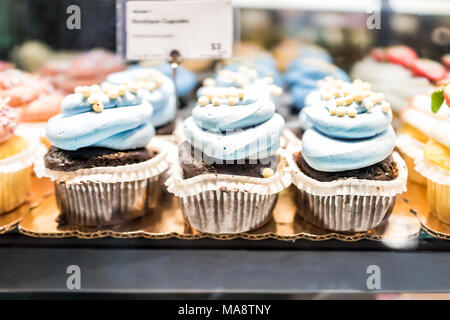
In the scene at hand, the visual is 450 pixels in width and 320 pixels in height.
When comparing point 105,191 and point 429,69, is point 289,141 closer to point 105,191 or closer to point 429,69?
point 429,69

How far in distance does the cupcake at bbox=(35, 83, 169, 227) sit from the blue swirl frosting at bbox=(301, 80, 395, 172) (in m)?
0.81

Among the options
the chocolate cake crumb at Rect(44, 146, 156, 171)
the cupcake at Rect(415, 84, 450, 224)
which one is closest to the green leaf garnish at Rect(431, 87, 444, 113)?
the cupcake at Rect(415, 84, 450, 224)

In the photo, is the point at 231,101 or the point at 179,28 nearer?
the point at 231,101

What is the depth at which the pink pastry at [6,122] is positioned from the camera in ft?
7.21

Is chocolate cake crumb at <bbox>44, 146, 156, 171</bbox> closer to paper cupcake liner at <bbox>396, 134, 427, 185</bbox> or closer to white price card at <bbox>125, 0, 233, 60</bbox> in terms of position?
white price card at <bbox>125, 0, 233, 60</bbox>

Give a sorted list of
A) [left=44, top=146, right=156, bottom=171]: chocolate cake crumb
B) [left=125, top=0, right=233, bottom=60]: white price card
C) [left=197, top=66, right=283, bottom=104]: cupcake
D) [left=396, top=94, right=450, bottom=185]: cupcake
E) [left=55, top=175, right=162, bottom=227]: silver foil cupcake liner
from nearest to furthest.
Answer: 1. [left=44, top=146, right=156, bottom=171]: chocolate cake crumb
2. [left=55, top=175, right=162, bottom=227]: silver foil cupcake liner
3. [left=125, top=0, right=233, bottom=60]: white price card
4. [left=396, top=94, right=450, bottom=185]: cupcake
5. [left=197, top=66, right=283, bottom=104]: cupcake

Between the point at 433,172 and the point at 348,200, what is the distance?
48 centimetres

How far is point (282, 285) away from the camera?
6.64 ft

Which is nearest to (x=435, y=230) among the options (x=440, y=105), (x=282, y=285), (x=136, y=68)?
(x=440, y=105)

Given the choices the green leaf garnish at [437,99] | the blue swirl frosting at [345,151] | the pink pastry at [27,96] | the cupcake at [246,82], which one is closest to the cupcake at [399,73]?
the green leaf garnish at [437,99]

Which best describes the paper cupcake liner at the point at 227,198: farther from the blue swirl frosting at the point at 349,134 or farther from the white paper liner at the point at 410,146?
the white paper liner at the point at 410,146

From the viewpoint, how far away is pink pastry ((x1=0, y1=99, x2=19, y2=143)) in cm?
220

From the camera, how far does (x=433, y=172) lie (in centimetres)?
221

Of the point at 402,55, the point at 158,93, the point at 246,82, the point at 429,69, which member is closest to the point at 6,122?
the point at 158,93
